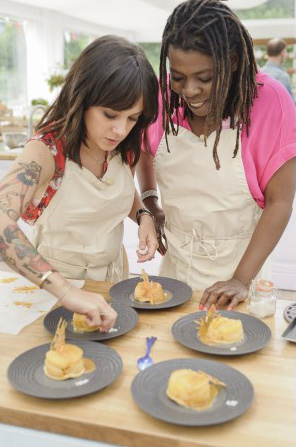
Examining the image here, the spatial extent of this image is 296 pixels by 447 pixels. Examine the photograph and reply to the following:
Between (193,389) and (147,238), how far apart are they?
76 centimetres

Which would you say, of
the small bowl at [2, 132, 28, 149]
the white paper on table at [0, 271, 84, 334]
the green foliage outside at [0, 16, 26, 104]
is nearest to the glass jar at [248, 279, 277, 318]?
the white paper on table at [0, 271, 84, 334]

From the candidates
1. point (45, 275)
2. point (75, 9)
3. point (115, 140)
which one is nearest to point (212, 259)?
point (115, 140)

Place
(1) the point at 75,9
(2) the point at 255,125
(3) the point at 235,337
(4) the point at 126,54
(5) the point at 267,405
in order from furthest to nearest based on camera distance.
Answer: (1) the point at 75,9, (2) the point at 255,125, (4) the point at 126,54, (3) the point at 235,337, (5) the point at 267,405

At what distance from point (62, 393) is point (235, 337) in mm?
414

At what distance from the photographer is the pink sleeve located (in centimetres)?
152

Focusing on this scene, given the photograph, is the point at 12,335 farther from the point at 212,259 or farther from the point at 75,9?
the point at 75,9

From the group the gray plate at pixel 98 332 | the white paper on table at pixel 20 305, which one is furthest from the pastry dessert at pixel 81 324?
the white paper on table at pixel 20 305

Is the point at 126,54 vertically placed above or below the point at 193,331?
above

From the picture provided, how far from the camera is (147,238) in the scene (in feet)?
5.43

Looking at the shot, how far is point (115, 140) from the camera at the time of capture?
4.85ft

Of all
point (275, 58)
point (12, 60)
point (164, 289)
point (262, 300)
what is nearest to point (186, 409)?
point (262, 300)

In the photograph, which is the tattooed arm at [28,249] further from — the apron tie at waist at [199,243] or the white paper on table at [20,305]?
the apron tie at waist at [199,243]

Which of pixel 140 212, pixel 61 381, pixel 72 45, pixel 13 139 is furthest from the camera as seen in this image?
pixel 72 45

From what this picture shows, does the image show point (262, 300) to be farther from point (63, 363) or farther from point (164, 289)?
point (63, 363)
